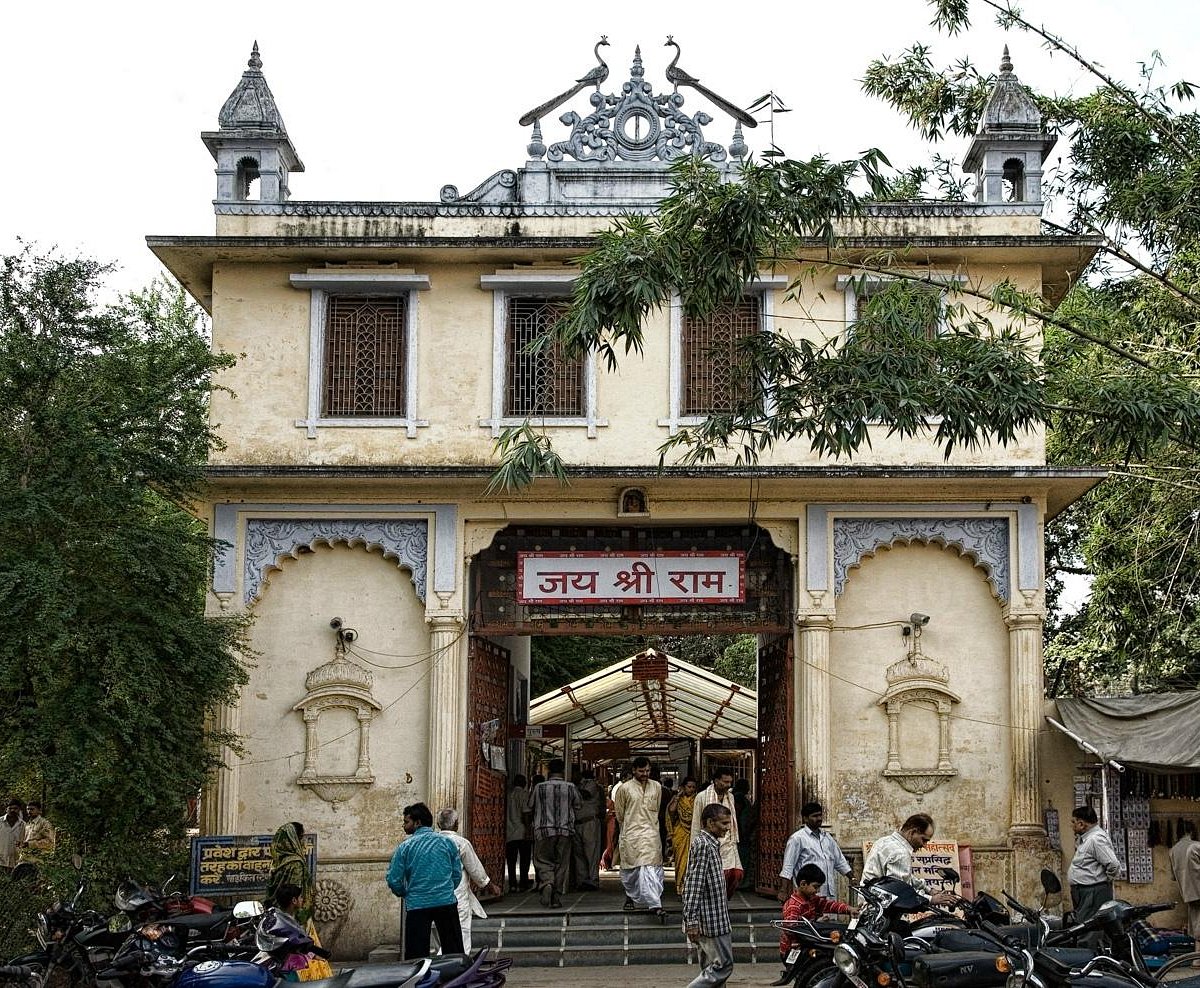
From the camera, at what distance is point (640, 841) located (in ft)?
54.4

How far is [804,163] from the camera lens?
1289 centimetres

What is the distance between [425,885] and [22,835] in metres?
6.92

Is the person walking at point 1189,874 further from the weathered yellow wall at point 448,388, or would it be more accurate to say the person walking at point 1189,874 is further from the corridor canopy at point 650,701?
the corridor canopy at point 650,701

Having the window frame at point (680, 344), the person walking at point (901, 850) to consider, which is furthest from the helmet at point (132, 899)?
the window frame at point (680, 344)

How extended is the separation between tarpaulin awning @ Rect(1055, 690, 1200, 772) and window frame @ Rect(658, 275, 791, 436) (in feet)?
16.0

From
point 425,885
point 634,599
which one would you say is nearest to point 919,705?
point 634,599

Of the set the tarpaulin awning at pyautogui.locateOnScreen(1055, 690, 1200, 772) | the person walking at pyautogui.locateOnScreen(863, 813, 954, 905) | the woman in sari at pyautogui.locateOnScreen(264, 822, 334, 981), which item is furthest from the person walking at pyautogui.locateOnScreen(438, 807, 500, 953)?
the tarpaulin awning at pyautogui.locateOnScreen(1055, 690, 1200, 772)

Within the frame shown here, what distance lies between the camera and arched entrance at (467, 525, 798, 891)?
17.4 metres

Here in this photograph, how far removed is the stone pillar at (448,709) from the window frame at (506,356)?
6.92 ft

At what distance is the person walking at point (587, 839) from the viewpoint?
64.2ft

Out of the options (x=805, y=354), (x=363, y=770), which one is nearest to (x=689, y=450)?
(x=805, y=354)

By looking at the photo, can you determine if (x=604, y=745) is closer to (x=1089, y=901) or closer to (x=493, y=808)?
(x=493, y=808)

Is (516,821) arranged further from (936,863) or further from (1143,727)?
(1143,727)

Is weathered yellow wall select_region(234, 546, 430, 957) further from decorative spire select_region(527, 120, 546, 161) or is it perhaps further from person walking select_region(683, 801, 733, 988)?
person walking select_region(683, 801, 733, 988)
